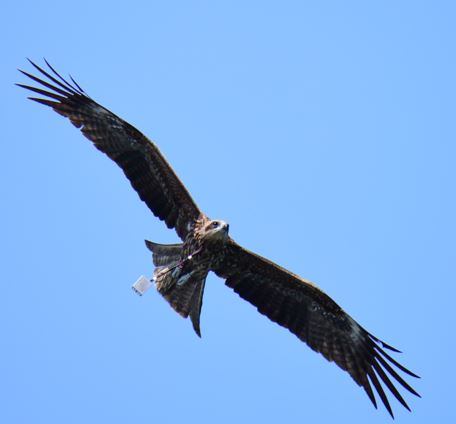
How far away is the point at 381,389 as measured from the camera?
13.4 metres

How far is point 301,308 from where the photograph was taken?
1422cm

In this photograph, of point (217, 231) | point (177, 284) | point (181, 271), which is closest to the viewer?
point (217, 231)

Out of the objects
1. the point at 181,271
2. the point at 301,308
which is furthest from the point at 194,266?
the point at 301,308

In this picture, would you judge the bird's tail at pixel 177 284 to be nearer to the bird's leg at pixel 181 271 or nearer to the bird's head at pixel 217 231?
the bird's leg at pixel 181 271

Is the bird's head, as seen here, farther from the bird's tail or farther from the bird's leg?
the bird's tail

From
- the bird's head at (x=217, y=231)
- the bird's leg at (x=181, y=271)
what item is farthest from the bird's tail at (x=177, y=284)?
the bird's head at (x=217, y=231)

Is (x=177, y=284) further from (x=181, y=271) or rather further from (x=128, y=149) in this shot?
(x=128, y=149)

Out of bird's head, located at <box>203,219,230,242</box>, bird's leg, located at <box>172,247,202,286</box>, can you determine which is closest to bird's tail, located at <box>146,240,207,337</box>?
bird's leg, located at <box>172,247,202,286</box>

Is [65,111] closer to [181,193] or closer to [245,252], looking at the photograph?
[181,193]

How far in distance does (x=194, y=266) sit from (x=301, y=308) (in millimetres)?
1866

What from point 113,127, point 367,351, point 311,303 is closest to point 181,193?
point 113,127

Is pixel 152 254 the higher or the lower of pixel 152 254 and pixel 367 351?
the lower

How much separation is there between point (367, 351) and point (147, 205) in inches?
165

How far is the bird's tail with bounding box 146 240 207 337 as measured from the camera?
45.6 ft
